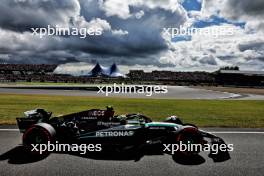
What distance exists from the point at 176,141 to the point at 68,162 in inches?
90.8

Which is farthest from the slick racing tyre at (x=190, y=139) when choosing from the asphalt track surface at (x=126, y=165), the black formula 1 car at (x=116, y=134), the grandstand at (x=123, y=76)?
the grandstand at (x=123, y=76)

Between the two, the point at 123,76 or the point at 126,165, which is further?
the point at 123,76

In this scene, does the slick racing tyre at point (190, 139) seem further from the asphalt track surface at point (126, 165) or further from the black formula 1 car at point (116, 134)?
the asphalt track surface at point (126, 165)

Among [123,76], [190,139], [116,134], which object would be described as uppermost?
[123,76]

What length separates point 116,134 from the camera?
6266 mm

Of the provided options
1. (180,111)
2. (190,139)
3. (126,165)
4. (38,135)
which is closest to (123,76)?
(180,111)

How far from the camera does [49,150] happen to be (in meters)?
6.38

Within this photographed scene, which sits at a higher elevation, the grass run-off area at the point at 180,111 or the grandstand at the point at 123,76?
the grandstand at the point at 123,76

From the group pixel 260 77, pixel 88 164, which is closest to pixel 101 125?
pixel 88 164

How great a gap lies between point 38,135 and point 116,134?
1.70 m

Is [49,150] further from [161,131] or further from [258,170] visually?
[258,170]

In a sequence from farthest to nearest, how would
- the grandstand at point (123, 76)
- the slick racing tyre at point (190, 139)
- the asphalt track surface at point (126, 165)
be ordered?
the grandstand at point (123, 76) → the slick racing tyre at point (190, 139) → the asphalt track surface at point (126, 165)

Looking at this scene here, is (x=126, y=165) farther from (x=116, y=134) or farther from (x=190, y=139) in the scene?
(x=190, y=139)

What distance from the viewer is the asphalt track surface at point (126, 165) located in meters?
5.18
